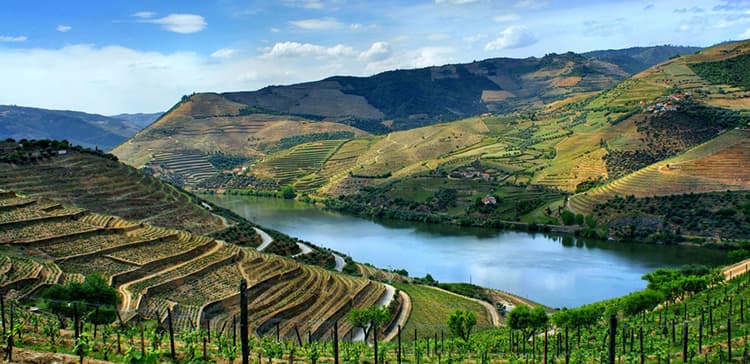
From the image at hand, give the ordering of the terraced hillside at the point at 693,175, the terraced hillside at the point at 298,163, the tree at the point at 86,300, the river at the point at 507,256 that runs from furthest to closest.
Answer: the terraced hillside at the point at 298,163, the terraced hillside at the point at 693,175, the river at the point at 507,256, the tree at the point at 86,300

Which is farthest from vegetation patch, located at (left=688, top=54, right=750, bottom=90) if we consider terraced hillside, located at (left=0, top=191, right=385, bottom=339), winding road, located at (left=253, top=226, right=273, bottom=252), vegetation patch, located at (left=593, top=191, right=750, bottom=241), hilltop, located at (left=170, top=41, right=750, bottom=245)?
terraced hillside, located at (left=0, top=191, right=385, bottom=339)

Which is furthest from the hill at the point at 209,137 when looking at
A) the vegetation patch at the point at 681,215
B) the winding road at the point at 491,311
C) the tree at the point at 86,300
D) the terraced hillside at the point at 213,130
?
the tree at the point at 86,300

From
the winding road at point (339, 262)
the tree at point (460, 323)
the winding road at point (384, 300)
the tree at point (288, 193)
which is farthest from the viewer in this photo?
the tree at point (288, 193)

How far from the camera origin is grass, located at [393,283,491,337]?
104 ft

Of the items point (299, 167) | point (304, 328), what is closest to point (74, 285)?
point (304, 328)

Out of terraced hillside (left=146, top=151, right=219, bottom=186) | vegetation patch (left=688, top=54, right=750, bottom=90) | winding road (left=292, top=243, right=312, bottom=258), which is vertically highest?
vegetation patch (left=688, top=54, right=750, bottom=90)

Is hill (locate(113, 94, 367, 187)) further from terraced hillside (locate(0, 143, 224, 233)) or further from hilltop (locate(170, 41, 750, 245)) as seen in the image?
terraced hillside (locate(0, 143, 224, 233))

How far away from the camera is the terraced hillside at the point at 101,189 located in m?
45.7

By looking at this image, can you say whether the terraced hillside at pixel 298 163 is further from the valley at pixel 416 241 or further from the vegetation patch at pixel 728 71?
the vegetation patch at pixel 728 71

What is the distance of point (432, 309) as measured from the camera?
3509cm

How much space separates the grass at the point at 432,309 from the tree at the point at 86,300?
46.3 ft

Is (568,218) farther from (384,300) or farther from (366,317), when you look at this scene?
(366,317)

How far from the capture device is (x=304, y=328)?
27.9 m

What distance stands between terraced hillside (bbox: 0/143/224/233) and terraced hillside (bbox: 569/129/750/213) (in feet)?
138
